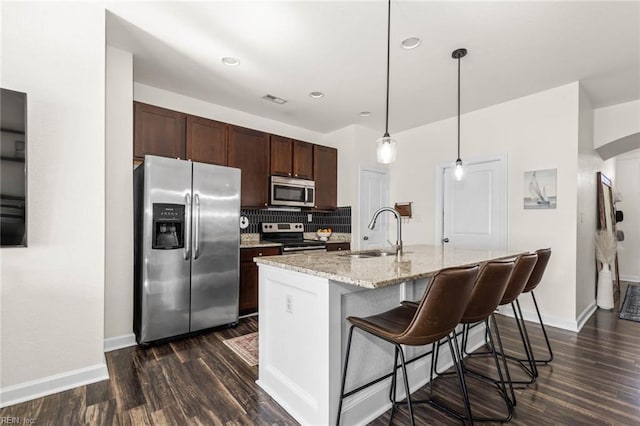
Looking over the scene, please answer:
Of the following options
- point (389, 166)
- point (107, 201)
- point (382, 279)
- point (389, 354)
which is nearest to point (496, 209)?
point (389, 166)

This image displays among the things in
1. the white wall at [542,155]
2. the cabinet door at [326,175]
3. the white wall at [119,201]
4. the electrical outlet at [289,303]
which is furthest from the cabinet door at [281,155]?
the electrical outlet at [289,303]

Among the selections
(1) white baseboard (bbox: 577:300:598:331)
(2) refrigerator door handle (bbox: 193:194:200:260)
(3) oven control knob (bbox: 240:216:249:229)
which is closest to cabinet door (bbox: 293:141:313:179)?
(3) oven control knob (bbox: 240:216:249:229)

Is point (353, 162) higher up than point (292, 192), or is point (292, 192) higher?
point (353, 162)

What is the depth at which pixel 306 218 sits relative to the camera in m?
5.05

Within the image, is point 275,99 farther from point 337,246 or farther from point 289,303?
point 289,303

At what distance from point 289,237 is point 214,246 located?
1709mm

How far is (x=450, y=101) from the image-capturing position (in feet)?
12.6

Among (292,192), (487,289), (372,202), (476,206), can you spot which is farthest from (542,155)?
(292,192)

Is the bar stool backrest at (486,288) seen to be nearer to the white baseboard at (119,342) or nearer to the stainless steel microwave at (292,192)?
the white baseboard at (119,342)

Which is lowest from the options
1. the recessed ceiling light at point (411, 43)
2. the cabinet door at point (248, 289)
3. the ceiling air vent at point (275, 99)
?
the cabinet door at point (248, 289)

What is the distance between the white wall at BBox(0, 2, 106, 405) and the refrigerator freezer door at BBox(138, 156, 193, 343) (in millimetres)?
541

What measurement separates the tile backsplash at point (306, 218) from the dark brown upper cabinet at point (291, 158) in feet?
2.15

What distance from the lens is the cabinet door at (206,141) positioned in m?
3.50

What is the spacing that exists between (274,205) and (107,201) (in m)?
2.00
